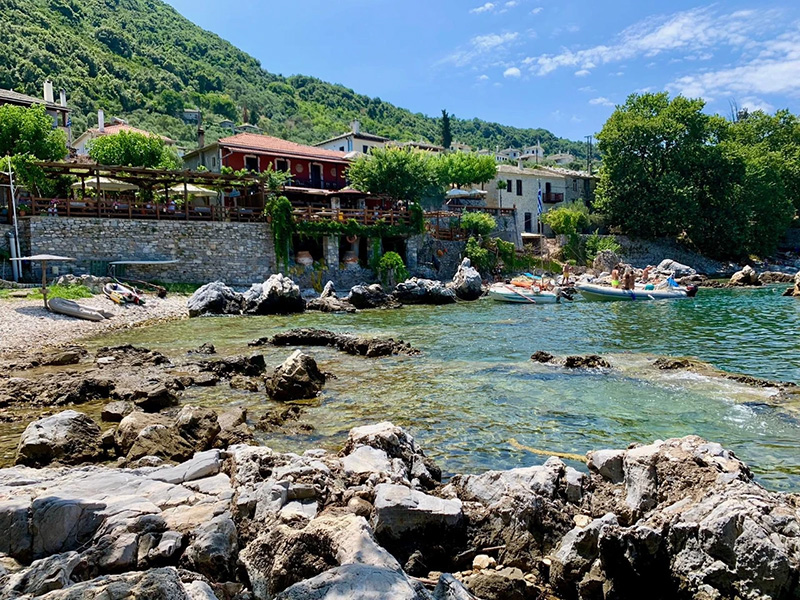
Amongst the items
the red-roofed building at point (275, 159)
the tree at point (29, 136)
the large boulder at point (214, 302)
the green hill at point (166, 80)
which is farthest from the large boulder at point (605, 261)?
the green hill at point (166, 80)

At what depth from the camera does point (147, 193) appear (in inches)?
1499

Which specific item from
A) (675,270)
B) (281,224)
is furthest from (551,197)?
(281,224)

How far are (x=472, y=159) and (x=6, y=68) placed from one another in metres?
63.2

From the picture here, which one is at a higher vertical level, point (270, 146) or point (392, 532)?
point (270, 146)

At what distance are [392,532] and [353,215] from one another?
119ft

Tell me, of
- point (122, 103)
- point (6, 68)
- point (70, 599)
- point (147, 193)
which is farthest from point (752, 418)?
point (122, 103)

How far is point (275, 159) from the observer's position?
157 ft

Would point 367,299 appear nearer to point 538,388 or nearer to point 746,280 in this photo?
point 538,388

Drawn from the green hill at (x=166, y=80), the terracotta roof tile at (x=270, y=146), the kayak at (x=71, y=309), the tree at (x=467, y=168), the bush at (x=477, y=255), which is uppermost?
the green hill at (x=166, y=80)

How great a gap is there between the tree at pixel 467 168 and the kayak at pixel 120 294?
107ft

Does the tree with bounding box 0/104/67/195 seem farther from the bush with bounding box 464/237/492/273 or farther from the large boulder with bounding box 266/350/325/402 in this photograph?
the large boulder with bounding box 266/350/325/402

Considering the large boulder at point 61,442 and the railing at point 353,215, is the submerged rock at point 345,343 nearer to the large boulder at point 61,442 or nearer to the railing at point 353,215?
the large boulder at point 61,442

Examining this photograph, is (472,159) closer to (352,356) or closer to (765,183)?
(765,183)

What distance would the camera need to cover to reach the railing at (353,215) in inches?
1489
